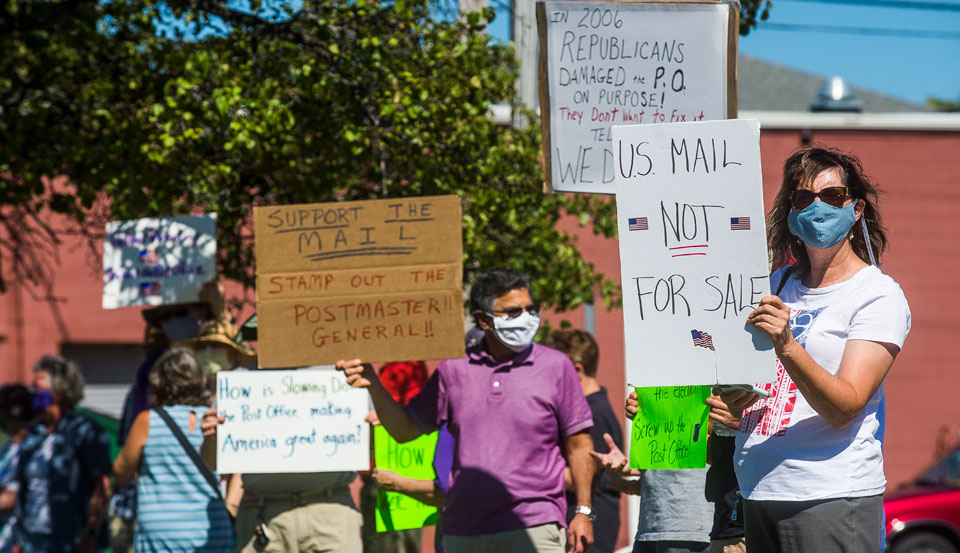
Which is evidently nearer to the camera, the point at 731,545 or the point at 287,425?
the point at 731,545

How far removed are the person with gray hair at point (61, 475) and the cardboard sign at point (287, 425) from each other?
253cm

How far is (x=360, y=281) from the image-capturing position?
13.8 feet

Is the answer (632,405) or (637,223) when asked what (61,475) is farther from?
(637,223)

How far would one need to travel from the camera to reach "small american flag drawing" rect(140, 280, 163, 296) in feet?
19.7

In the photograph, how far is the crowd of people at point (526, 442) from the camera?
9.34 ft

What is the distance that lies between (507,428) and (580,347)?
4.31 feet

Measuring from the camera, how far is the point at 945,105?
100 ft

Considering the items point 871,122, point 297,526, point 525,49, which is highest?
point 871,122

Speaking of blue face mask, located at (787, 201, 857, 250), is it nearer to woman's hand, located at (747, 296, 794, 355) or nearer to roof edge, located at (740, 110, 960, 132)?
woman's hand, located at (747, 296, 794, 355)

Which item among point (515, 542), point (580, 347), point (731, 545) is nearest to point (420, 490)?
point (515, 542)

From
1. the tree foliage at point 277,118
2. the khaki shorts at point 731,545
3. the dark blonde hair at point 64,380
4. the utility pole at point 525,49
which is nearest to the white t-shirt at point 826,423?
the khaki shorts at point 731,545

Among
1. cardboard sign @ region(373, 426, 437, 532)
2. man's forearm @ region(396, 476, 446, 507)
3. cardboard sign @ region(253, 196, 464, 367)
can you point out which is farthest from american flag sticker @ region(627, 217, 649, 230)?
cardboard sign @ region(373, 426, 437, 532)

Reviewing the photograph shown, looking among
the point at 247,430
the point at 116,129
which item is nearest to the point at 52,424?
the point at 116,129

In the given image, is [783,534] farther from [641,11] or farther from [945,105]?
[945,105]
